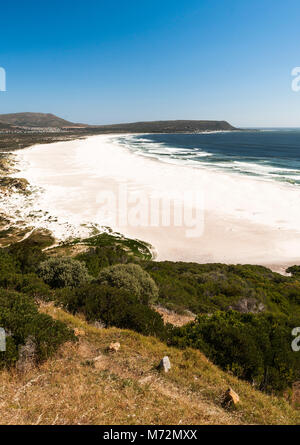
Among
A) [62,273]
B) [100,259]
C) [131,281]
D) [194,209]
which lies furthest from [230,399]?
[194,209]

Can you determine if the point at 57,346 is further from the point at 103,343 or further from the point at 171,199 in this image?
the point at 171,199

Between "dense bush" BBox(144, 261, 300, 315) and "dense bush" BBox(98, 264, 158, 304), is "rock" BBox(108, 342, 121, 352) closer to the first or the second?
"dense bush" BBox(98, 264, 158, 304)

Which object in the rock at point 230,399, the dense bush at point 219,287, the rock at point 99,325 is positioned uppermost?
the rock at point 230,399

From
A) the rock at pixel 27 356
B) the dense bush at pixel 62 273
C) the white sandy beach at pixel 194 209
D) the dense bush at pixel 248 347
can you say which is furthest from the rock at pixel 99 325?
the white sandy beach at pixel 194 209

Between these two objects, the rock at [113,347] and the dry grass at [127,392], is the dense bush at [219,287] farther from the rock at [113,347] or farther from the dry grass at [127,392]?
the dry grass at [127,392]

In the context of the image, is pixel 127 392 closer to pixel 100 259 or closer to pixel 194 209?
pixel 100 259

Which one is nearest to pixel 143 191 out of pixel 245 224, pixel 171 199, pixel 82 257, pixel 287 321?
pixel 171 199
